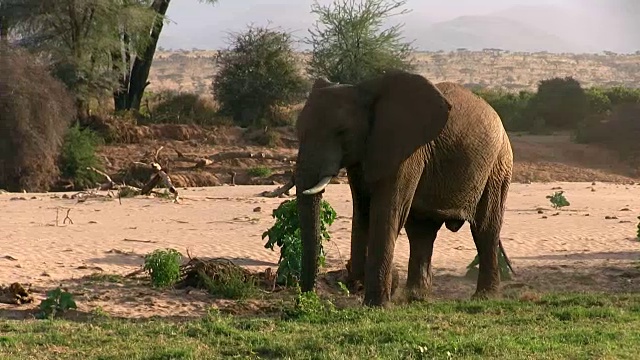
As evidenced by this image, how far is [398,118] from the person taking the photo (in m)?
9.94

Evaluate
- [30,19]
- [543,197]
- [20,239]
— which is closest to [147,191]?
[20,239]

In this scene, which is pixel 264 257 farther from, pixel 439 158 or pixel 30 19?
pixel 30 19

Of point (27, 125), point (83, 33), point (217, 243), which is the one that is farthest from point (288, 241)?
point (83, 33)

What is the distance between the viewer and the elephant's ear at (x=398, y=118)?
9.84 metres

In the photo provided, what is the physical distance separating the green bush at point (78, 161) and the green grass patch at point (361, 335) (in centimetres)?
1933

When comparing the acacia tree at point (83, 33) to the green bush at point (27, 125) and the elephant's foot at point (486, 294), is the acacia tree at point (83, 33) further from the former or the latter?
the elephant's foot at point (486, 294)

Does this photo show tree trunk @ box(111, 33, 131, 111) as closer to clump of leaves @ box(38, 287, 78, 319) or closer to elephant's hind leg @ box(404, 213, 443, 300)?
elephant's hind leg @ box(404, 213, 443, 300)

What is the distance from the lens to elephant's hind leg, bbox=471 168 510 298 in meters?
11.5

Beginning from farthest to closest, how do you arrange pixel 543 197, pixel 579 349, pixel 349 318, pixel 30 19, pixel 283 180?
pixel 30 19 → pixel 283 180 → pixel 543 197 → pixel 349 318 → pixel 579 349

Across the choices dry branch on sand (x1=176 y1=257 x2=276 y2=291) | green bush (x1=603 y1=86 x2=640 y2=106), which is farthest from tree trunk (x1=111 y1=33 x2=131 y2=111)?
dry branch on sand (x1=176 y1=257 x2=276 y2=291)

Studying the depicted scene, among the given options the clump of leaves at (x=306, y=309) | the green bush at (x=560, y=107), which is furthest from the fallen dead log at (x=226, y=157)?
the clump of leaves at (x=306, y=309)

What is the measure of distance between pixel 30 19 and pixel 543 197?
1956cm

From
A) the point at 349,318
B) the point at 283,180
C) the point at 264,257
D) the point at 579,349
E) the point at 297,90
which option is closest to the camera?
the point at 579,349

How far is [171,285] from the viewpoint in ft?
39.1
